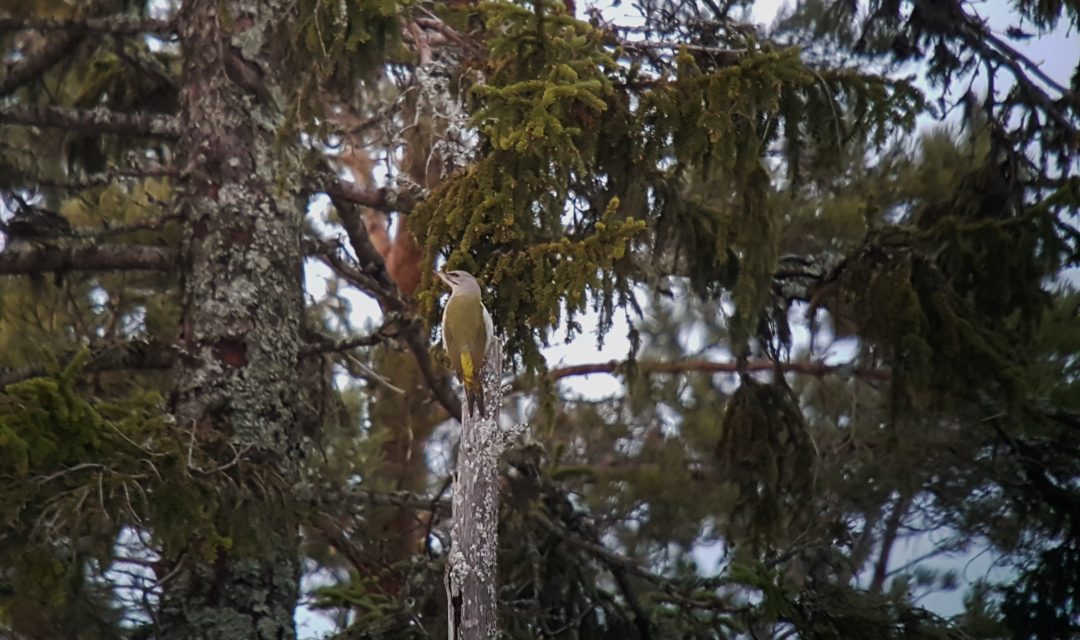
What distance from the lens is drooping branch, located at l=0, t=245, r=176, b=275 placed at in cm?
522

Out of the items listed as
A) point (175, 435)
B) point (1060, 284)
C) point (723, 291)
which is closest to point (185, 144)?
point (175, 435)

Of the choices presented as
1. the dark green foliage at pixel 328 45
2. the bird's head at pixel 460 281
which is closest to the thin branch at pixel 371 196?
the dark green foliage at pixel 328 45

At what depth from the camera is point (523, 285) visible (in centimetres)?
369

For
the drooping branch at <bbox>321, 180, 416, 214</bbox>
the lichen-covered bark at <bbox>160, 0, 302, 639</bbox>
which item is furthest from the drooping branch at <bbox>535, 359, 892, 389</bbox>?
the lichen-covered bark at <bbox>160, 0, 302, 639</bbox>

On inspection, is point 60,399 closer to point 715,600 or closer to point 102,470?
point 102,470

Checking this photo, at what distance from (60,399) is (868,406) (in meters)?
5.80

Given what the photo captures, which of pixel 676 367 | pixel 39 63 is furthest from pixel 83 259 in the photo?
pixel 676 367

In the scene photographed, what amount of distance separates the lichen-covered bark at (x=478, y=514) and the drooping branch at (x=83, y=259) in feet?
7.40

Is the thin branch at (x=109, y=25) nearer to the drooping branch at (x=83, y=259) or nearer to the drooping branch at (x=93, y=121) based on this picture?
the drooping branch at (x=93, y=121)

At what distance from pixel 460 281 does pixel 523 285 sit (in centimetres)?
28

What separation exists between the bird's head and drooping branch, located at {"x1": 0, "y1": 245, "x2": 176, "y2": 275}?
82.6 inches

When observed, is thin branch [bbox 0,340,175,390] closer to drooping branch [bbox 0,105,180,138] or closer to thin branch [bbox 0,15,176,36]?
drooping branch [bbox 0,105,180,138]

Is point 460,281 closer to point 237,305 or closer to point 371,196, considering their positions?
point 237,305

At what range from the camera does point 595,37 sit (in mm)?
4090
